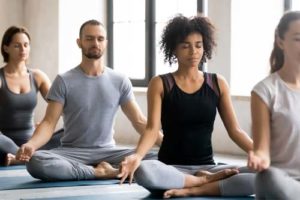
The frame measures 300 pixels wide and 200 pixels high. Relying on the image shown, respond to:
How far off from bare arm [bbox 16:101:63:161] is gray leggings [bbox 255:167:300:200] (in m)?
1.55

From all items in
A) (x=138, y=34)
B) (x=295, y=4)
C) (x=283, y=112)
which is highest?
(x=295, y=4)

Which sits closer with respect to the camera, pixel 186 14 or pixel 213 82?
pixel 213 82

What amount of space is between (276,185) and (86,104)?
1877 millimetres

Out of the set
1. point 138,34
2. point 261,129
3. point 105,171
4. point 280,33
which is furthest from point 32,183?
point 138,34

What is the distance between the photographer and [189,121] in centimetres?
353

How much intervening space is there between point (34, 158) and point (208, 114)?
45.9 inches

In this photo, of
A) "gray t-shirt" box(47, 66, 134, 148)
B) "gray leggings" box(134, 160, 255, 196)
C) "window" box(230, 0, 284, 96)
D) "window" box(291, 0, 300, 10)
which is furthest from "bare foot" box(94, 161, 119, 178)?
"window" box(291, 0, 300, 10)

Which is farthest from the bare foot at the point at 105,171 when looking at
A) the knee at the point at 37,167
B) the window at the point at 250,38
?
the window at the point at 250,38

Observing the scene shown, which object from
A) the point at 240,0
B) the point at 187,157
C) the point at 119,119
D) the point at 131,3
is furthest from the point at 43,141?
the point at 131,3

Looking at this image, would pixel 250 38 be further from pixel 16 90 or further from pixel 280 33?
pixel 280 33

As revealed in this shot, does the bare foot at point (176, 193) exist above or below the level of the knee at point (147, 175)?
below

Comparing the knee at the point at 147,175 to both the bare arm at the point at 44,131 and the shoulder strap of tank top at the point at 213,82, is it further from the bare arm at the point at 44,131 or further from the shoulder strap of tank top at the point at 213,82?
the bare arm at the point at 44,131

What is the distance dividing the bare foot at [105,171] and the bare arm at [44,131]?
354 millimetres

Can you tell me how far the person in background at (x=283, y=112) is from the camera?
8.98 ft
